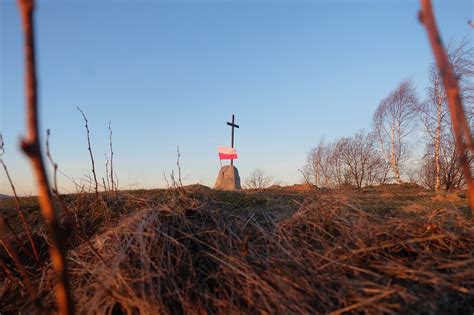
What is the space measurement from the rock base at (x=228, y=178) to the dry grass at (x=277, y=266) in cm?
954

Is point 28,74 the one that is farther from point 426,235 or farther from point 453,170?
point 453,170

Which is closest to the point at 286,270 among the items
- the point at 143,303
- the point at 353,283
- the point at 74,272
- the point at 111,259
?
the point at 353,283

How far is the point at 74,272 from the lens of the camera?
234cm

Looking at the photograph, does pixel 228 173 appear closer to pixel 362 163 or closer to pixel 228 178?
pixel 228 178

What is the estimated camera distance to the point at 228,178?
41.4ft

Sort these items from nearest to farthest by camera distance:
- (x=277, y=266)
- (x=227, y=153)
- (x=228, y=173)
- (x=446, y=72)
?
(x=446, y=72)
(x=277, y=266)
(x=227, y=153)
(x=228, y=173)

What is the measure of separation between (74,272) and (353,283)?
5.72 ft

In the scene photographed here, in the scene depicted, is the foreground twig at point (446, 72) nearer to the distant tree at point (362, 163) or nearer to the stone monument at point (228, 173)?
the stone monument at point (228, 173)

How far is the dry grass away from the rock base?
954 centimetres

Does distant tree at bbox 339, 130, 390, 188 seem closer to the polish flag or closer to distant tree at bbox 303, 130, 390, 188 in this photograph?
distant tree at bbox 303, 130, 390, 188

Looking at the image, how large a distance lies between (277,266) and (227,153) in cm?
1048

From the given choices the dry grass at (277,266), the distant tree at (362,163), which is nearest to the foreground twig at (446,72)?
the dry grass at (277,266)

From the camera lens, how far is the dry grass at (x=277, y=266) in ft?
5.96

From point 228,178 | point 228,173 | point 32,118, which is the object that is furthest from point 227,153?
point 32,118
